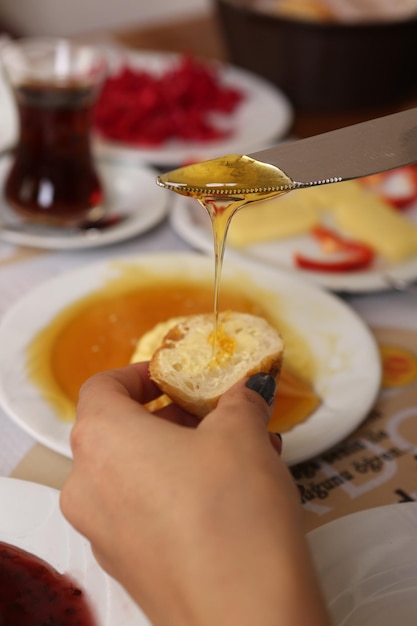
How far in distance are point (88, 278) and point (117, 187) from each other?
0.42m

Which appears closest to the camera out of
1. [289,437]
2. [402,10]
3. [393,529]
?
[393,529]

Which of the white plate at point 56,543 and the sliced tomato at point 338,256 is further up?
the white plate at point 56,543

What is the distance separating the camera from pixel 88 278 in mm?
1226

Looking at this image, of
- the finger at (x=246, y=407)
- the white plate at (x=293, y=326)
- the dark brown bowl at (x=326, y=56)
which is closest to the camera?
the finger at (x=246, y=407)

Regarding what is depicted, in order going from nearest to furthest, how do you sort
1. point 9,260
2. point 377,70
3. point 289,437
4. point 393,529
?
1. point 393,529
2. point 289,437
3. point 9,260
4. point 377,70

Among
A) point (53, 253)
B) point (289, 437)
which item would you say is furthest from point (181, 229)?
point (289, 437)

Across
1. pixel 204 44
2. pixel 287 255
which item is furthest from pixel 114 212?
pixel 204 44

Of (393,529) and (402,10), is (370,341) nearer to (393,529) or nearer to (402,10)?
(393,529)

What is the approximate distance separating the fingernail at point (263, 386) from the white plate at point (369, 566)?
0.52 ft

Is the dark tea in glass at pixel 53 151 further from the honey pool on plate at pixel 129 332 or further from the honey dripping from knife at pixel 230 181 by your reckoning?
the honey dripping from knife at pixel 230 181

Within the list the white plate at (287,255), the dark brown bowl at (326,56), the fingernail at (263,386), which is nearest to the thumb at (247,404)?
the fingernail at (263,386)

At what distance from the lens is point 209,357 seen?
35.6 inches

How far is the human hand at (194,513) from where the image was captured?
1.77ft

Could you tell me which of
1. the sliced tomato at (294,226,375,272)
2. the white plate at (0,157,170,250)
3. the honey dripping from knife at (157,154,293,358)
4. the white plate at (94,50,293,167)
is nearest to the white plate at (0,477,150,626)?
the honey dripping from knife at (157,154,293,358)
